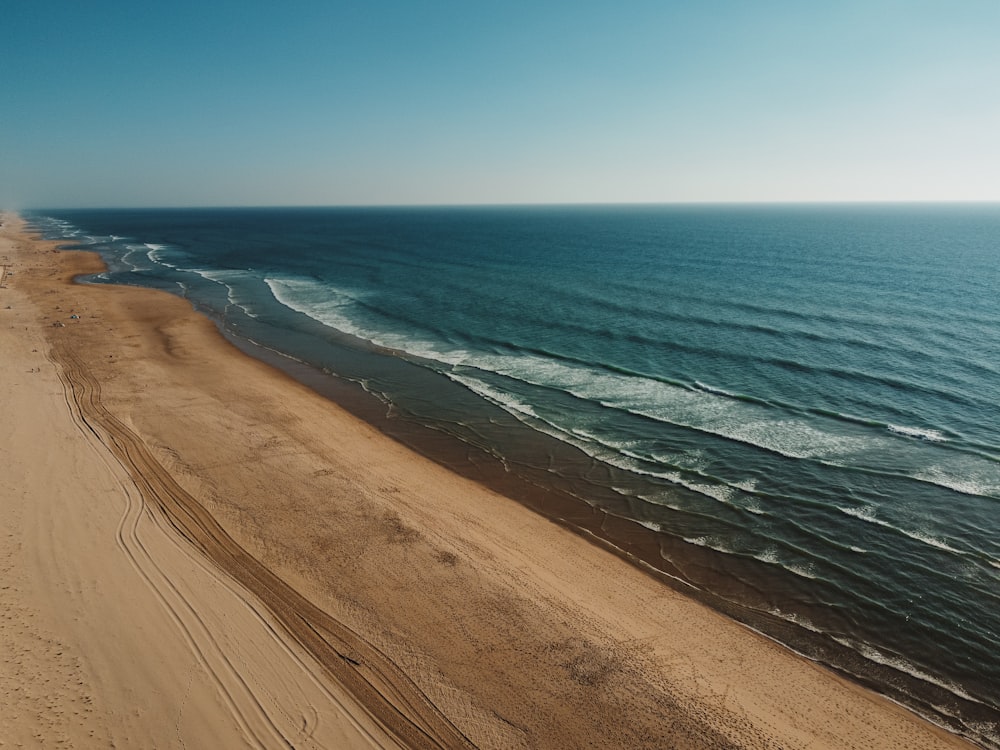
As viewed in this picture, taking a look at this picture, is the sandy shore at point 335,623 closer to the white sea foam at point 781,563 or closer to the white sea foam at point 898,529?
the white sea foam at point 781,563

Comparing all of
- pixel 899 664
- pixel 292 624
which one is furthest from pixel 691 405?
pixel 292 624

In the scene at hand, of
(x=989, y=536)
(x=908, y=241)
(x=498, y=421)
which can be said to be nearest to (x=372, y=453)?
(x=498, y=421)

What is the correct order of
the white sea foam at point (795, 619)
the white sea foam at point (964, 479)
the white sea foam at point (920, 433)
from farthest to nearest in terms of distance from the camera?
1. the white sea foam at point (920, 433)
2. the white sea foam at point (964, 479)
3. the white sea foam at point (795, 619)

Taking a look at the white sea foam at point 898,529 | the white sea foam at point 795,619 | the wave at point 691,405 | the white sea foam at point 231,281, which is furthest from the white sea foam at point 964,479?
the white sea foam at point 231,281

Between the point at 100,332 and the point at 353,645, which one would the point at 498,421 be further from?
the point at 100,332

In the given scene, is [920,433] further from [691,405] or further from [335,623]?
[335,623]

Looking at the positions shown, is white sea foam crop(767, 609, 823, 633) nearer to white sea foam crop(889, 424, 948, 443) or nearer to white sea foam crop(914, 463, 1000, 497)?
white sea foam crop(914, 463, 1000, 497)
